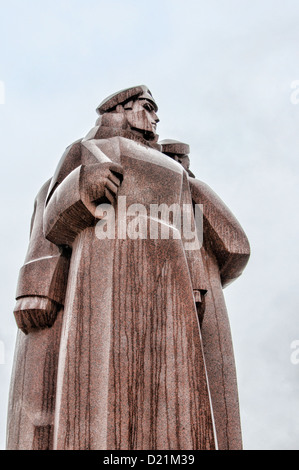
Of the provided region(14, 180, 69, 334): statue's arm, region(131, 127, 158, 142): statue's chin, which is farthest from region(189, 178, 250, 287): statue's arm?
region(14, 180, 69, 334): statue's arm

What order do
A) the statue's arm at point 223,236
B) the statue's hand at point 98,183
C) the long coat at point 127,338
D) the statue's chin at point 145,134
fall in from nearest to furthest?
the long coat at point 127,338
the statue's hand at point 98,183
the statue's arm at point 223,236
the statue's chin at point 145,134

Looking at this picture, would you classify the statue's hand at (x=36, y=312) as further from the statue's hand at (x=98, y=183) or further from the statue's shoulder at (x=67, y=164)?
the statue's shoulder at (x=67, y=164)

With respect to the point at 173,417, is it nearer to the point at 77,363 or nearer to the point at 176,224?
the point at 77,363

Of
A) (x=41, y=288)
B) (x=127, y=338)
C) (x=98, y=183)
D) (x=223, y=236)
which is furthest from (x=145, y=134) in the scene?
(x=127, y=338)

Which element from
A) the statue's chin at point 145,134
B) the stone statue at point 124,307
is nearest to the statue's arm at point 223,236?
the stone statue at point 124,307

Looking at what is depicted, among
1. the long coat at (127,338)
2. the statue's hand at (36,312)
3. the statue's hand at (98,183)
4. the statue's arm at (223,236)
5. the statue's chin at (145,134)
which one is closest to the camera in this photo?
the long coat at (127,338)

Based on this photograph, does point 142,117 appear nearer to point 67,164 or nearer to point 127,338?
point 67,164

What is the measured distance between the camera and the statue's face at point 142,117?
6.86m

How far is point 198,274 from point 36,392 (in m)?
1.82

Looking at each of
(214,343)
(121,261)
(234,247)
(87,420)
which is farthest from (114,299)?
(234,247)

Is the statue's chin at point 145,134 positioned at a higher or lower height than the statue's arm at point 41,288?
higher

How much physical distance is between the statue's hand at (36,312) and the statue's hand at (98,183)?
3.34 ft

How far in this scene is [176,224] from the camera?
6012 millimetres

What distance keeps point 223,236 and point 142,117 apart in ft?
5.22
